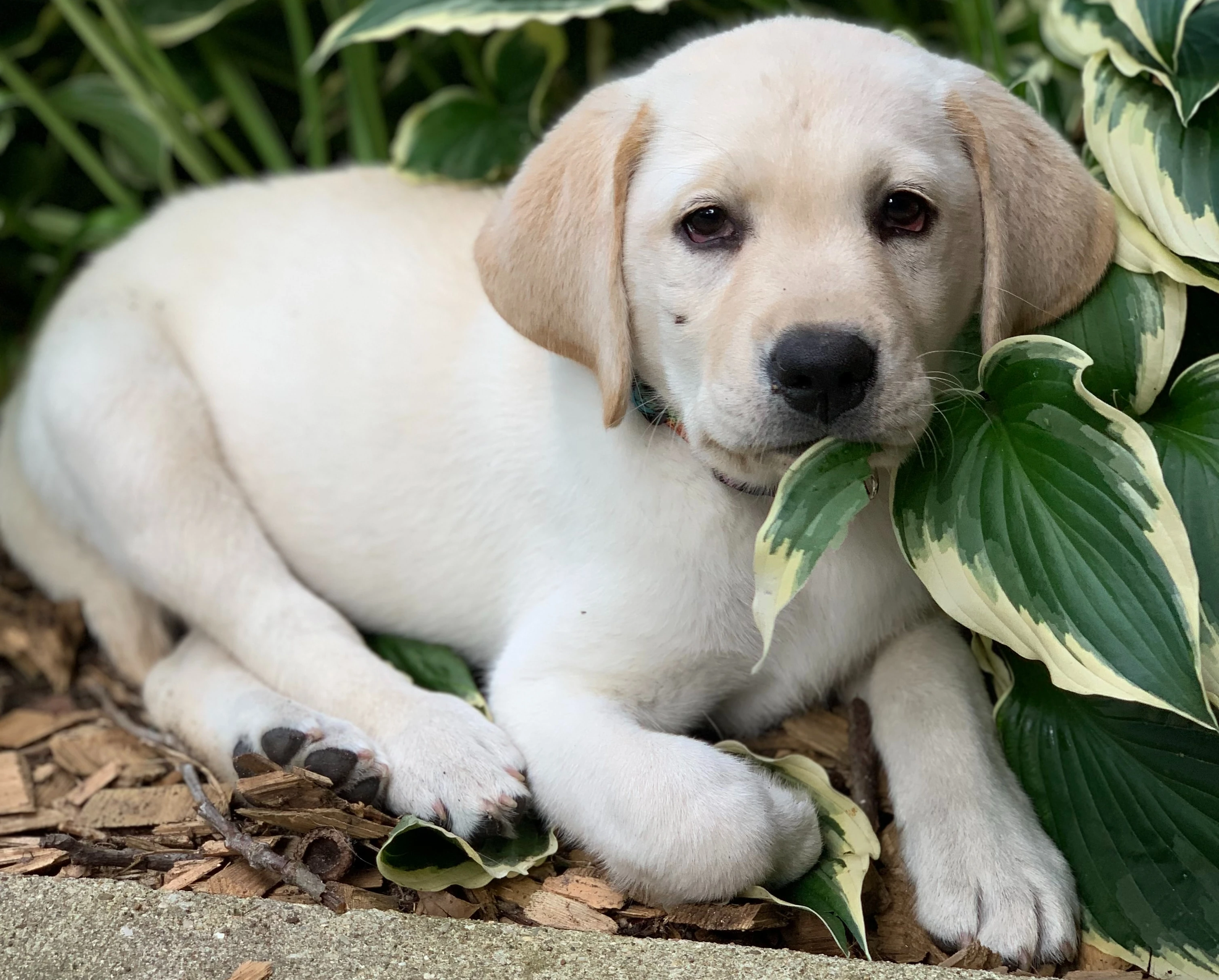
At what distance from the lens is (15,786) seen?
282cm

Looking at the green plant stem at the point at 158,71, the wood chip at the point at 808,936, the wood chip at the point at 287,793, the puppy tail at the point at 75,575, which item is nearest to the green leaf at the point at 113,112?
the green plant stem at the point at 158,71

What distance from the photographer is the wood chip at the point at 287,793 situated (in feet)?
7.97

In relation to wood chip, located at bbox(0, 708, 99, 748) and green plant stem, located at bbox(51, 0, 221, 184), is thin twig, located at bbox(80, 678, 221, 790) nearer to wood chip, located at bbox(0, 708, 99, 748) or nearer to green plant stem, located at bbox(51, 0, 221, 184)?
wood chip, located at bbox(0, 708, 99, 748)

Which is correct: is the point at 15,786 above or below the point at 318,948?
below

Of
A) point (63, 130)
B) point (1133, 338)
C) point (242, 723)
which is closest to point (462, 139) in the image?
point (63, 130)

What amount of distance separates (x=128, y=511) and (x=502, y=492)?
1016 millimetres

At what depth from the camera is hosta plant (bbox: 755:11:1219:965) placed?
2035mm

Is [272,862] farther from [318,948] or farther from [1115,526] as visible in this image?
[1115,526]

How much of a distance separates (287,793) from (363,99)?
8.63ft

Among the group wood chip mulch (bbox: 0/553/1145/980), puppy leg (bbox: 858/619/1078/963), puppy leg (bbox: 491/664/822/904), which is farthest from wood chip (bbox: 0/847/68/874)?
puppy leg (bbox: 858/619/1078/963)

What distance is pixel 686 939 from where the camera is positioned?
224 centimetres

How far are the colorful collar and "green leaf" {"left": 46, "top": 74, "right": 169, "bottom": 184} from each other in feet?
8.58

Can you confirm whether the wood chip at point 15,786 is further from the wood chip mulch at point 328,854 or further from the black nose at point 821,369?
the black nose at point 821,369

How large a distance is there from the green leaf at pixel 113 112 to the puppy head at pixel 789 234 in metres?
2.36
